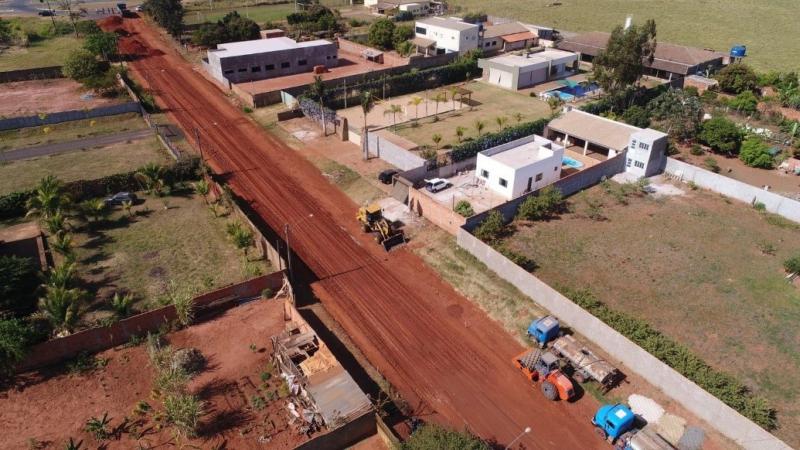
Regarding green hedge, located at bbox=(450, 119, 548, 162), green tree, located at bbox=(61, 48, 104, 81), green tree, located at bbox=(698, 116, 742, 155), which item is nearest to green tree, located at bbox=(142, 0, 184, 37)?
green tree, located at bbox=(61, 48, 104, 81)

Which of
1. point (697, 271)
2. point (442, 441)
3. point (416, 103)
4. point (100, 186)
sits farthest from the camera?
point (416, 103)

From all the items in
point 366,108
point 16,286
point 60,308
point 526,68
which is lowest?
point 16,286

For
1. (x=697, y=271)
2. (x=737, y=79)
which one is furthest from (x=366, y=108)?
(x=737, y=79)

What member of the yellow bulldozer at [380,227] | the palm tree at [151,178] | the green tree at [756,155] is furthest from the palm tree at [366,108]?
the green tree at [756,155]

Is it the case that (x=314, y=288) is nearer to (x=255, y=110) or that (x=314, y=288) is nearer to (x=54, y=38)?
(x=255, y=110)

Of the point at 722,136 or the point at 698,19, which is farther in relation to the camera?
the point at 698,19

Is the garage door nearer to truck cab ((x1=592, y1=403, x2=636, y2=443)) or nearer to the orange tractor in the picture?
the orange tractor

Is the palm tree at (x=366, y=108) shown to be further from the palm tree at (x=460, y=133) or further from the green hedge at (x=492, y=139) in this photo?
the palm tree at (x=460, y=133)

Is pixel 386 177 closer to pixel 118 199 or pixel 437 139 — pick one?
pixel 437 139
